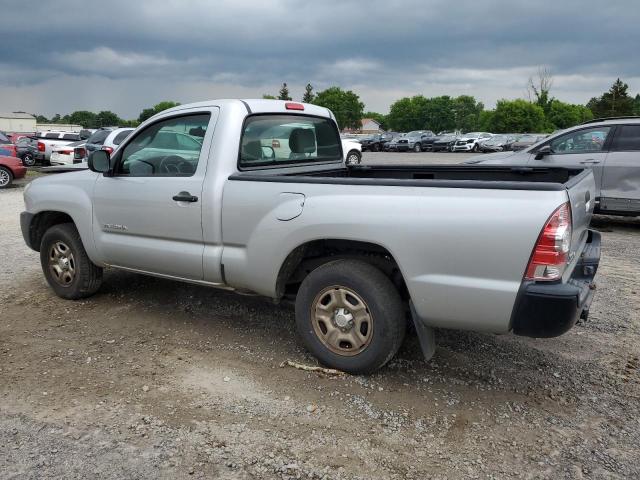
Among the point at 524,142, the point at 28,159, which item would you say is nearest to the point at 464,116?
the point at 524,142

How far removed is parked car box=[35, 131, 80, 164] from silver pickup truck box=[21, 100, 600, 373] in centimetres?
1868

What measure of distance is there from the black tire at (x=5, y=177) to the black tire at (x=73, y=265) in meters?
A: 12.6

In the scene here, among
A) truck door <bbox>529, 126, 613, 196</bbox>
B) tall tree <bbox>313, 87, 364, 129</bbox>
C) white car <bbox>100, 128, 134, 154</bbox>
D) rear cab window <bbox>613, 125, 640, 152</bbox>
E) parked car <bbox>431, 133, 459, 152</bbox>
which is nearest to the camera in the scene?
rear cab window <bbox>613, 125, 640, 152</bbox>

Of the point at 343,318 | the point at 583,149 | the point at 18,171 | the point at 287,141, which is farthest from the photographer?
the point at 18,171

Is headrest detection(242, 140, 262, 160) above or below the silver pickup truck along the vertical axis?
above

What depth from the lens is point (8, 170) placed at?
52.9ft

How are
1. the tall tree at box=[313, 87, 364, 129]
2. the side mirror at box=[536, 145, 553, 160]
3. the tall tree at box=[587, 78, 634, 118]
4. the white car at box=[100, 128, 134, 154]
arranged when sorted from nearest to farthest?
the side mirror at box=[536, 145, 553, 160]
the white car at box=[100, 128, 134, 154]
the tall tree at box=[587, 78, 634, 118]
the tall tree at box=[313, 87, 364, 129]

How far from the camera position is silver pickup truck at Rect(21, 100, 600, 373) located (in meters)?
3.03

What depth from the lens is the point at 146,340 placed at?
4418 mm

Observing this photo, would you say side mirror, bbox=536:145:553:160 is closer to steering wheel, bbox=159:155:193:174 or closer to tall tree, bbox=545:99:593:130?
steering wheel, bbox=159:155:193:174

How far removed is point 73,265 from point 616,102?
70.0 m

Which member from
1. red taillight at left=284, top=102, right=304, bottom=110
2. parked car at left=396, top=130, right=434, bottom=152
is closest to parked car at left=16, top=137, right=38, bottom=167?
red taillight at left=284, top=102, right=304, bottom=110

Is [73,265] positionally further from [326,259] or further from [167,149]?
[326,259]

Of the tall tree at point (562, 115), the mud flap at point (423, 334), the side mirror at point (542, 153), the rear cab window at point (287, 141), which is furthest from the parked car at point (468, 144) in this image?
the tall tree at point (562, 115)
